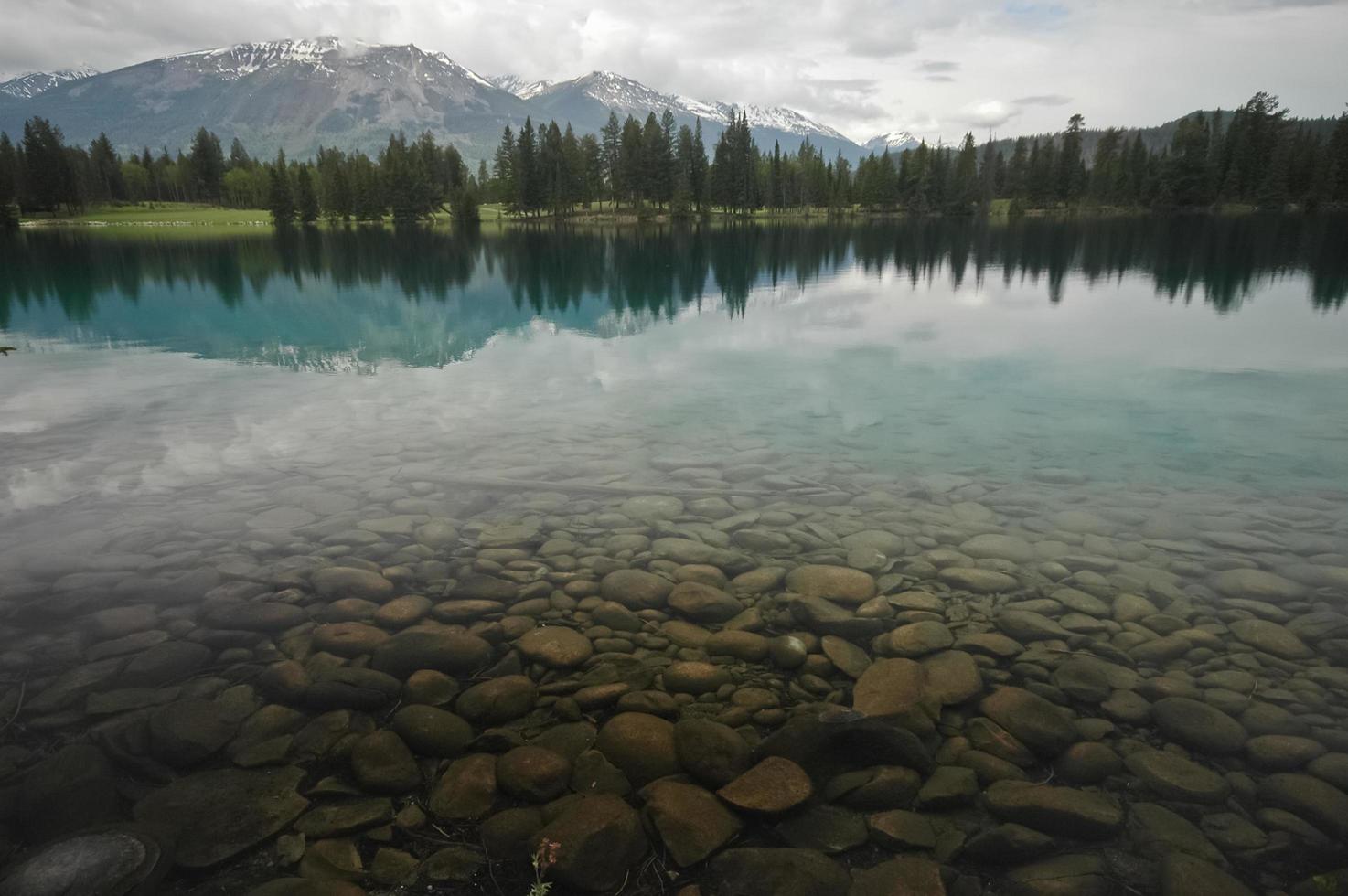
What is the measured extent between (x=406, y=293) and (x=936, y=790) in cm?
4588

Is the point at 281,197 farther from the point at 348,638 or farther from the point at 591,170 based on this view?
the point at 348,638

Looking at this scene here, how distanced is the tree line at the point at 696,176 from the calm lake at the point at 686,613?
467 ft

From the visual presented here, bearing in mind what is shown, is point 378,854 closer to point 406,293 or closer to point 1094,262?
point 406,293

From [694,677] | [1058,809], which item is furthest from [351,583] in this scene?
[1058,809]

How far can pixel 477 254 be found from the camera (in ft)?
257

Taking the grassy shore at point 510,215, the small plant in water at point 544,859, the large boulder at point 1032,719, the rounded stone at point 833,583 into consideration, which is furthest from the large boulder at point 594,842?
the grassy shore at point 510,215

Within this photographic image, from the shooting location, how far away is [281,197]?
152500 mm

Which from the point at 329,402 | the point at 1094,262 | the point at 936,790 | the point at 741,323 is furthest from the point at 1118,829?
the point at 1094,262

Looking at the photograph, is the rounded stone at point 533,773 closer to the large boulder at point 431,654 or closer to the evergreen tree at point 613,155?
the large boulder at point 431,654

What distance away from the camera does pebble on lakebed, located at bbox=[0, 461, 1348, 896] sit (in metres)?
5.51

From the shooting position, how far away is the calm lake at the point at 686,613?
5859mm

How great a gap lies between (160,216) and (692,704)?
21382 centimetres

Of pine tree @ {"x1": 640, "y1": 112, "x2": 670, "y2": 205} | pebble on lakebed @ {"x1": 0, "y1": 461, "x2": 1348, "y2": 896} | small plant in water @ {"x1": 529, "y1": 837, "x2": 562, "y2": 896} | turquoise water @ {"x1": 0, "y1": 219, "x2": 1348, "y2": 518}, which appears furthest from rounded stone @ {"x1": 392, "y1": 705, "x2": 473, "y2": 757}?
pine tree @ {"x1": 640, "y1": 112, "x2": 670, "y2": 205}

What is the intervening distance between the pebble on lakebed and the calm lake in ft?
0.15
